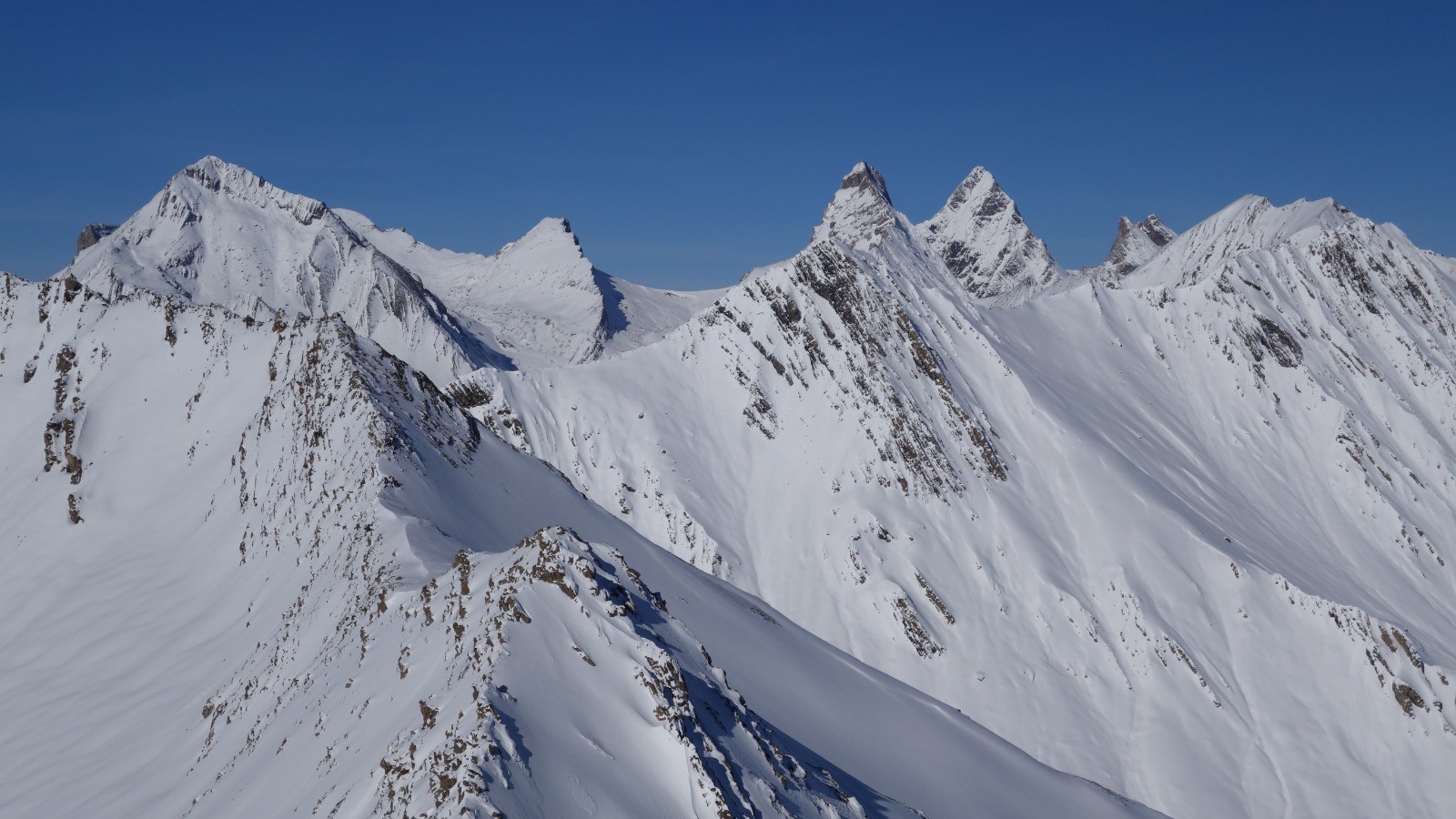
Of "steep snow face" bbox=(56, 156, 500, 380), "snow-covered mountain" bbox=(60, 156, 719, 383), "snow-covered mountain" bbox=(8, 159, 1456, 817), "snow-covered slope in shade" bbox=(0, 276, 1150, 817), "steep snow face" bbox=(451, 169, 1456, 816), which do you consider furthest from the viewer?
"snow-covered mountain" bbox=(60, 156, 719, 383)

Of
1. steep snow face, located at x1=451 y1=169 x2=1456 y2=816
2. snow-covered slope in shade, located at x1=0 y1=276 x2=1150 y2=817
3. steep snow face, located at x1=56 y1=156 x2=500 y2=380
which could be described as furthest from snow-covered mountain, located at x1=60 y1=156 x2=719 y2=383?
snow-covered slope in shade, located at x1=0 y1=276 x2=1150 y2=817

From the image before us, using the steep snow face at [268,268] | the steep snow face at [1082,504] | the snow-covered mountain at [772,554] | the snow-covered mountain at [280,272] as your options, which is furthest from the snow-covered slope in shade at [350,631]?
the steep snow face at [268,268]

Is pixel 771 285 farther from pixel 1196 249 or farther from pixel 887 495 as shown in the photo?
pixel 1196 249

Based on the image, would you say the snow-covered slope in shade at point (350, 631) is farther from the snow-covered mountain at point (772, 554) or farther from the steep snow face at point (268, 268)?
the steep snow face at point (268, 268)

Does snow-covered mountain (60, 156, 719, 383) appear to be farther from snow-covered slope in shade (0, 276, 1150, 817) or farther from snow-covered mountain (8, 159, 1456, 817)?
snow-covered slope in shade (0, 276, 1150, 817)

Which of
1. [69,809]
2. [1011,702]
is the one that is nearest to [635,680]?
[69,809]

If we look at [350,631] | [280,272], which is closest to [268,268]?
[280,272]

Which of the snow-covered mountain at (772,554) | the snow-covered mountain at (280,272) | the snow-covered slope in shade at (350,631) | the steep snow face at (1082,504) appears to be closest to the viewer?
the snow-covered slope in shade at (350,631)
